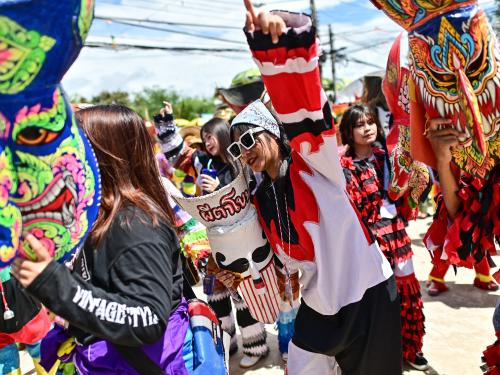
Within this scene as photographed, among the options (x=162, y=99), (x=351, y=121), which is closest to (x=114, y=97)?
(x=162, y=99)

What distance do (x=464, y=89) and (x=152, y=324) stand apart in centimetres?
120

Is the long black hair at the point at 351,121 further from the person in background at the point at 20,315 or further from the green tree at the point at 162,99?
the green tree at the point at 162,99

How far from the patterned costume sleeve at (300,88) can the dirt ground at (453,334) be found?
7.01 ft

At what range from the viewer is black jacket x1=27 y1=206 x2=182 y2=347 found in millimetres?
1194

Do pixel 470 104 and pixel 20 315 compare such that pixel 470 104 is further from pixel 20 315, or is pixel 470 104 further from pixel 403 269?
→ pixel 20 315

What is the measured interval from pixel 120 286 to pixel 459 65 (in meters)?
1.26

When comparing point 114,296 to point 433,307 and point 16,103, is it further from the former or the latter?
point 433,307

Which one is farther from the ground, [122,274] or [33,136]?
[33,136]

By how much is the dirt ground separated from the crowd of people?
4.44 feet

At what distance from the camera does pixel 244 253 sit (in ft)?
6.57

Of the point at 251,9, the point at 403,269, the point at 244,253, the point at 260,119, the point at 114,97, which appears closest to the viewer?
the point at 251,9

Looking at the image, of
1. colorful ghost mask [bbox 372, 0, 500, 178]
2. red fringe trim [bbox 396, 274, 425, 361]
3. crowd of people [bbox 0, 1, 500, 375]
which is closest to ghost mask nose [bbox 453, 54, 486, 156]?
colorful ghost mask [bbox 372, 0, 500, 178]

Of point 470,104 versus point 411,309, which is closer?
point 470,104

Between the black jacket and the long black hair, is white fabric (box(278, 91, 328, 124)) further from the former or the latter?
the long black hair
